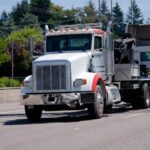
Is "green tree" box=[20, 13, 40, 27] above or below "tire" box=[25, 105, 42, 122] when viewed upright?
above

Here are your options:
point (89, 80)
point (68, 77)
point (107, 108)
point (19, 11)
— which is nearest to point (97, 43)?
point (89, 80)

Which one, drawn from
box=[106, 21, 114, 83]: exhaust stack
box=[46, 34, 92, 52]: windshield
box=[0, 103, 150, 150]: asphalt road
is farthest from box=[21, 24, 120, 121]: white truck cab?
box=[106, 21, 114, 83]: exhaust stack

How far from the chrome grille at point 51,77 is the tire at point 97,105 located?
3.63ft

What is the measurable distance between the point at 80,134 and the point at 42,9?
135m

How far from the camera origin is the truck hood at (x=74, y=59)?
807 inches

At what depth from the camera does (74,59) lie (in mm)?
20719

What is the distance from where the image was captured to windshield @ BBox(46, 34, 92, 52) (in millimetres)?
22062

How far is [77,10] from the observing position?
12850 centimetres

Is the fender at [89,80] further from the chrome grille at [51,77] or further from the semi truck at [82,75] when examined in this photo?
the chrome grille at [51,77]

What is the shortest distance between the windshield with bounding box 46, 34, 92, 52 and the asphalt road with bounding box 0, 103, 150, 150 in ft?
8.79

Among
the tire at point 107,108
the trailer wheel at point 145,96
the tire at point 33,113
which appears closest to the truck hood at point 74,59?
the tire at point 33,113

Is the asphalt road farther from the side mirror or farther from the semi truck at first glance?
the side mirror

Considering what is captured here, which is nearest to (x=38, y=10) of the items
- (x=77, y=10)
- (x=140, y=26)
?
(x=77, y=10)

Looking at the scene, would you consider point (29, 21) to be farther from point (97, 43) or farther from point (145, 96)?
point (97, 43)
